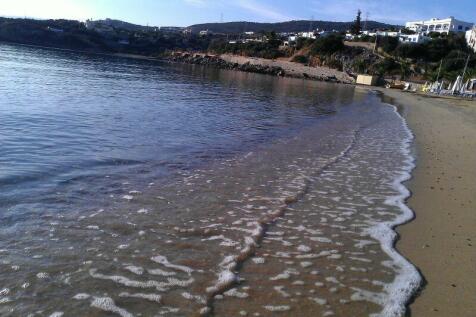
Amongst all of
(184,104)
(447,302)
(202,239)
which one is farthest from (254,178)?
(184,104)

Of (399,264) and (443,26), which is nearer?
(399,264)

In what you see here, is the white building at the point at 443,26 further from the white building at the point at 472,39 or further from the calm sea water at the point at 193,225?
the calm sea water at the point at 193,225

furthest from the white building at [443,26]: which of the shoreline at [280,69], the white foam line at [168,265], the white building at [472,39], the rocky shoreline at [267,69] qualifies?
the white foam line at [168,265]

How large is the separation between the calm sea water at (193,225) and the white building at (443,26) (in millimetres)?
174710

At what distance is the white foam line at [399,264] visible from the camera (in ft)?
14.7

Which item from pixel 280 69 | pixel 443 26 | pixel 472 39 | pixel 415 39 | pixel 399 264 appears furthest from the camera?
pixel 443 26

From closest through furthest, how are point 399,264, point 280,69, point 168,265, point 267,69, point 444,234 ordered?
point 168,265 → point 399,264 → point 444,234 → point 280,69 → point 267,69

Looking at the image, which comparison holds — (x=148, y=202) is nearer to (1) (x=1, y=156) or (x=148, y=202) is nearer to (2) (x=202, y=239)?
(2) (x=202, y=239)

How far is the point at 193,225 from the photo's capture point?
21.4 ft

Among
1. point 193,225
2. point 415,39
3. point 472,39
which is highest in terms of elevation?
point 472,39

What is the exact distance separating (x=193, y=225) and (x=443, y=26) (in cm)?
19843

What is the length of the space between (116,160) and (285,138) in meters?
7.31

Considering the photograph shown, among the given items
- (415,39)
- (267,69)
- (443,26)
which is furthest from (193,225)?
(443,26)

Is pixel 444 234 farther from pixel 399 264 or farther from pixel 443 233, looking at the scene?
pixel 399 264
